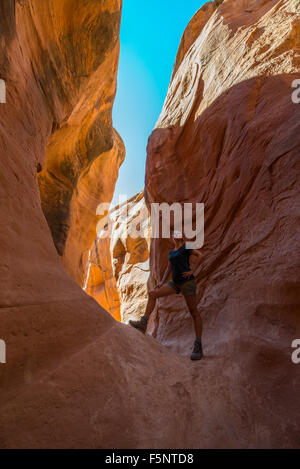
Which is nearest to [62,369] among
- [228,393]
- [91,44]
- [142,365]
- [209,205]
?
[142,365]

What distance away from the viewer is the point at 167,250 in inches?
284

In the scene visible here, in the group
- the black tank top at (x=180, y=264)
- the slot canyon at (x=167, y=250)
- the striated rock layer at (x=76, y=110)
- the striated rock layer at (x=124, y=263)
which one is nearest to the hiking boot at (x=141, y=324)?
the slot canyon at (x=167, y=250)

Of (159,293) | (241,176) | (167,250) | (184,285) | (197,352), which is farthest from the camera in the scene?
(167,250)

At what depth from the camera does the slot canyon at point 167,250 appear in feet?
6.32

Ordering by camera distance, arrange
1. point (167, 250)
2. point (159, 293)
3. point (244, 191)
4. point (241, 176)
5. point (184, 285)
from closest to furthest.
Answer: point (184, 285) < point (159, 293) < point (244, 191) < point (241, 176) < point (167, 250)

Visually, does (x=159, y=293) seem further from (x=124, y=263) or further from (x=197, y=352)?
(x=124, y=263)

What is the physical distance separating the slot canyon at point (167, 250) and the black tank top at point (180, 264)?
0.95 metres

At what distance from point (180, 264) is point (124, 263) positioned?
46.6 ft

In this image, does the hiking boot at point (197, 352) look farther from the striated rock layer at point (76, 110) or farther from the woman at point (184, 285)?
the striated rock layer at point (76, 110)

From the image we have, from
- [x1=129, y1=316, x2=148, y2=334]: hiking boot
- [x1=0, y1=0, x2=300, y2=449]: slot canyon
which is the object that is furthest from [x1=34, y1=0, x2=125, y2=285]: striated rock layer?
[x1=129, y1=316, x2=148, y2=334]: hiking boot

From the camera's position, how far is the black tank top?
11.7 feet

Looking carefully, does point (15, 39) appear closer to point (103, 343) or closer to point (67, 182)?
point (103, 343)

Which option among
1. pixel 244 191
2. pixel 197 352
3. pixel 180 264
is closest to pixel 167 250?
pixel 244 191

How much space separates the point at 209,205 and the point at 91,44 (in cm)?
621
